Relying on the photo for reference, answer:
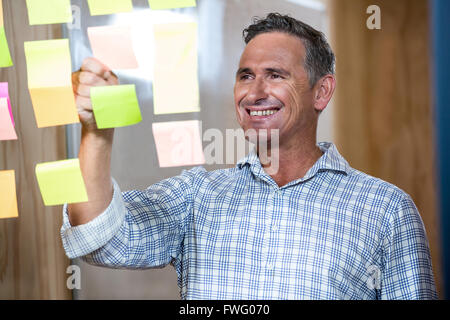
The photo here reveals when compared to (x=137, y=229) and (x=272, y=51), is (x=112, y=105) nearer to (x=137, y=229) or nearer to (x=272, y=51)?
(x=137, y=229)

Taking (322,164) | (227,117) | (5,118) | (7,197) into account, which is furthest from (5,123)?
(227,117)

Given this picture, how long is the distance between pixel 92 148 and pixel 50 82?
11cm

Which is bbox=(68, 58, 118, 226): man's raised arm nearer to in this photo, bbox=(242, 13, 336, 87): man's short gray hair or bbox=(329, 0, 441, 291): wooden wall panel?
bbox=(242, 13, 336, 87): man's short gray hair

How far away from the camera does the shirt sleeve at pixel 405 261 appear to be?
0.93 m

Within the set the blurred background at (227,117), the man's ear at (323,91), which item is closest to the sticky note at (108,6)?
the man's ear at (323,91)

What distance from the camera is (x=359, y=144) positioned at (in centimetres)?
169


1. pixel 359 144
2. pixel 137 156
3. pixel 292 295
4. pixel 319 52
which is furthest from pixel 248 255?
pixel 359 144

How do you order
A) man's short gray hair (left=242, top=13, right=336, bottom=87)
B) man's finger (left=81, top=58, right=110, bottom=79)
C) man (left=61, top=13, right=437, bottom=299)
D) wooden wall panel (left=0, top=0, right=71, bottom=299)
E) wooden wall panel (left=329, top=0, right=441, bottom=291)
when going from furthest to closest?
wooden wall panel (left=329, top=0, right=441, bottom=291), wooden wall panel (left=0, top=0, right=71, bottom=299), man's short gray hair (left=242, top=13, right=336, bottom=87), man (left=61, top=13, right=437, bottom=299), man's finger (left=81, top=58, right=110, bottom=79)

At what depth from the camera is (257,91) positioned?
100 centimetres

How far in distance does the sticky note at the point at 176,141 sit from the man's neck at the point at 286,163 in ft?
0.74

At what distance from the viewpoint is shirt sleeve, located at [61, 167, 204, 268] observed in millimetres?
833

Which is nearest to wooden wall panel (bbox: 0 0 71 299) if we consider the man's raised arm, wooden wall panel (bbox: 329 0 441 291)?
the man's raised arm

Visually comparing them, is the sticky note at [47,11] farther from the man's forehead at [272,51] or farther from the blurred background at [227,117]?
the blurred background at [227,117]
